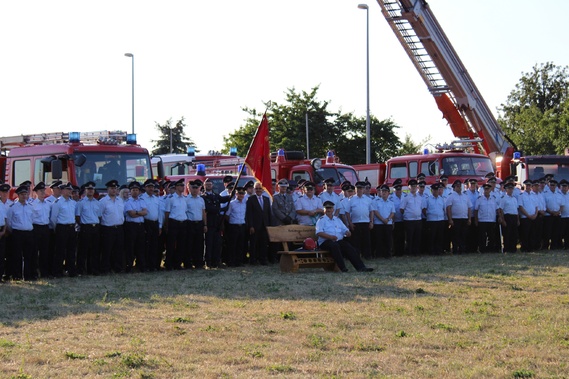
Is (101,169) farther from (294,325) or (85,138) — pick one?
(294,325)

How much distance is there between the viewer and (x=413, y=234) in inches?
787

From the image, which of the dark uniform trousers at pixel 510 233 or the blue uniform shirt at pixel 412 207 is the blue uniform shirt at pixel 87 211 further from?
the dark uniform trousers at pixel 510 233

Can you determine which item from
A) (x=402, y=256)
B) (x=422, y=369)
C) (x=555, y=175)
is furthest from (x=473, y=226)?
(x=422, y=369)

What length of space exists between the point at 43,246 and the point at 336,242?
4.88m

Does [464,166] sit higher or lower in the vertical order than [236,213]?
higher

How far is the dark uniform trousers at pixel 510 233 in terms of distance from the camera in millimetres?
20328

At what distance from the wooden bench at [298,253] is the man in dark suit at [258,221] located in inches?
50.2

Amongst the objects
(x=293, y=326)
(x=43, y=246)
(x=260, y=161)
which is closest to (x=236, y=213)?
(x=260, y=161)

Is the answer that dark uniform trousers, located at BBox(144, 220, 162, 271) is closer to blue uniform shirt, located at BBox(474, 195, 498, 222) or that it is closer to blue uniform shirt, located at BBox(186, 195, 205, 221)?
blue uniform shirt, located at BBox(186, 195, 205, 221)

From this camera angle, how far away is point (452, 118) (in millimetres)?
26562

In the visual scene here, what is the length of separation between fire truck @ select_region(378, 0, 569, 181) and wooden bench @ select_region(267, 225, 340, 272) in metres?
8.35

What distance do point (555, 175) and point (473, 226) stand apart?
379cm

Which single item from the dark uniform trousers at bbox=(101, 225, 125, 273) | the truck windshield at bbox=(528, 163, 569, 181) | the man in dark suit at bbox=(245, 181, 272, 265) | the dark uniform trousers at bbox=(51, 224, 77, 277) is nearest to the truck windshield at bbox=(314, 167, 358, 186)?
the truck windshield at bbox=(528, 163, 569, 181)

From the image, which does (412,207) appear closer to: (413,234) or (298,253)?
(413,234)
